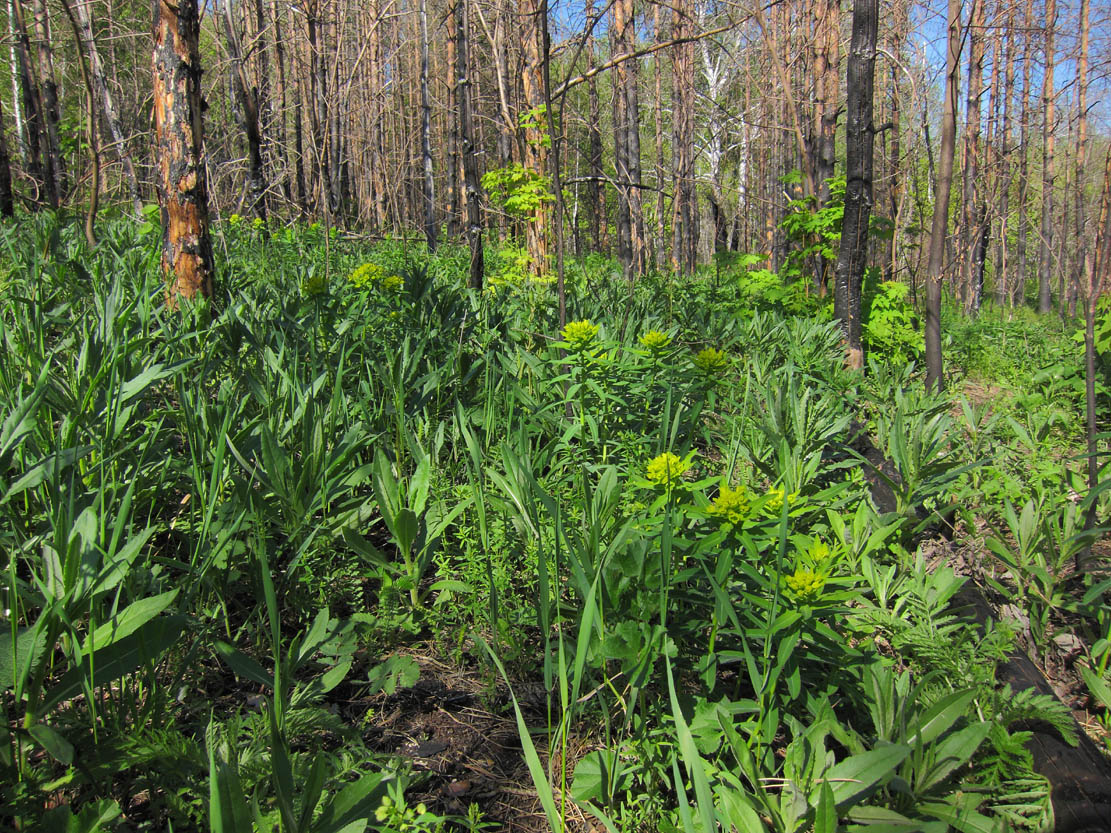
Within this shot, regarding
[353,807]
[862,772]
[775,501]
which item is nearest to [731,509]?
[775,501]

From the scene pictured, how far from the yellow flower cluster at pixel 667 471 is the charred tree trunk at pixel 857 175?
346 cm

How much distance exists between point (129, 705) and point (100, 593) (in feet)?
0.65

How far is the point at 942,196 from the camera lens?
3.61 metres

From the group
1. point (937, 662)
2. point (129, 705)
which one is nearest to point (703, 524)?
point (937, 662)

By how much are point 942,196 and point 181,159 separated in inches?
154

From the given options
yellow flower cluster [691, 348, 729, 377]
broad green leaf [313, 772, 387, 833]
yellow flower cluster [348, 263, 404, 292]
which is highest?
yellow flower cluster [348, 263, 404, 292]

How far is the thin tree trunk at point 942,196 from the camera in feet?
11.2

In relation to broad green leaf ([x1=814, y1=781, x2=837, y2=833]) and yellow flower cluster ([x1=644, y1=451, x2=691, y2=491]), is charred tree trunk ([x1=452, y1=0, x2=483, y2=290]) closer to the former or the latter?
yellow flower cluster ([x1=644, y1=451, x2=691, y2=491])

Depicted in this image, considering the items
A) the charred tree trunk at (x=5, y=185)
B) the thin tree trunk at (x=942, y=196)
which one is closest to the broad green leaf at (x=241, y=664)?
the thin tree trunk at (x=942, y=196)

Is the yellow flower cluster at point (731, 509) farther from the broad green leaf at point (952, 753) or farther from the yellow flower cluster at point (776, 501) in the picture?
the broad green leaf at point (952, 753)

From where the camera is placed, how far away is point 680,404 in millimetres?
2305

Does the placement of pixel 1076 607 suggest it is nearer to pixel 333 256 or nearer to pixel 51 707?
pixel 51 707

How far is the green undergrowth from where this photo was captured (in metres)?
1.16

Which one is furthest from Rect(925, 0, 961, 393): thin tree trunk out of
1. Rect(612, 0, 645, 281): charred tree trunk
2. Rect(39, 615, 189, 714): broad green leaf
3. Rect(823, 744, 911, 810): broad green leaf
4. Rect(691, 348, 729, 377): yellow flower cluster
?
Rect(612, 0, 645, 281): charred tree trunk
